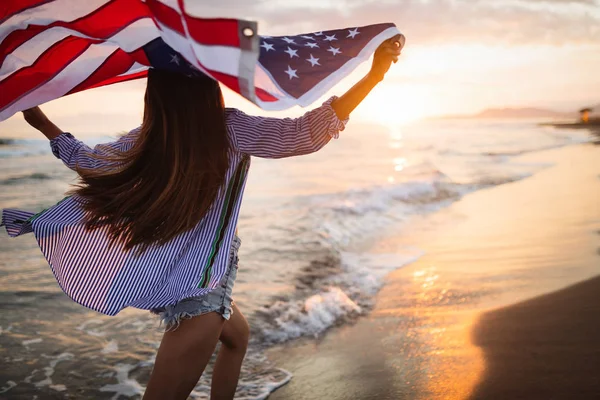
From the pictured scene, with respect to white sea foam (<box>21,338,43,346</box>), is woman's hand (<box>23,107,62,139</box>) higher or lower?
higher

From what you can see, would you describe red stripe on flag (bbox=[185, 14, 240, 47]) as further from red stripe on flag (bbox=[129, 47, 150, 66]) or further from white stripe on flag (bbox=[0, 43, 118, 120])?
white stripe on flag (bbox=[0, 43, 118, 120])

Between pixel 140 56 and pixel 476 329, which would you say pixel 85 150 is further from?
pixel 476 329

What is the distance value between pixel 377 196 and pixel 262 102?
960 centimetres

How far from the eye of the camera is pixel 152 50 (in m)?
2.37

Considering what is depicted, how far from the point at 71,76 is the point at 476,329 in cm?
342

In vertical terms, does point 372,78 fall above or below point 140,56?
below

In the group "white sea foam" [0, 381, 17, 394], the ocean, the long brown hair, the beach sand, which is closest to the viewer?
the long brown hair

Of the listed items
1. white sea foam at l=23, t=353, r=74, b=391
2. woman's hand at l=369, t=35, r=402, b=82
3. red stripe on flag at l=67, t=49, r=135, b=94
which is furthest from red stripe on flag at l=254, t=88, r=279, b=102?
white sea foam at l=23, t=353, r=74, b=391

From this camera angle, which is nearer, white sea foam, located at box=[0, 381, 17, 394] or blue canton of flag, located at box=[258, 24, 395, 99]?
blue canton of flag, located at box=[258, 24, 395, 99]

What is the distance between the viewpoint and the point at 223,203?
2.35m

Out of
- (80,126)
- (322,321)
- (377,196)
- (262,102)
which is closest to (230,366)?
(262,102)

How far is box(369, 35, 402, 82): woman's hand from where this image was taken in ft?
8.11

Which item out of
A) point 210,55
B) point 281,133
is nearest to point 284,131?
point 281,133

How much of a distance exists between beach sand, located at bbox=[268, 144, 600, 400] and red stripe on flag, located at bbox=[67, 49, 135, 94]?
218 centimetres
